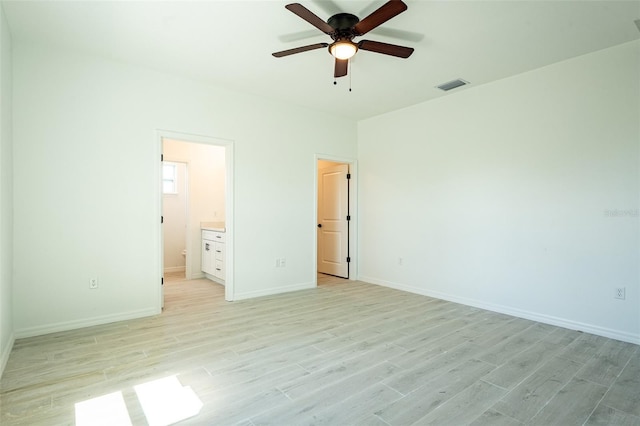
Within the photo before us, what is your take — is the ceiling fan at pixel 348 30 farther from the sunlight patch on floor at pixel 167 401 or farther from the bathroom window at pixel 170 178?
the bathroom window at pixel 170 178

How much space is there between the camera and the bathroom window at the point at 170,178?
6773 millimetres

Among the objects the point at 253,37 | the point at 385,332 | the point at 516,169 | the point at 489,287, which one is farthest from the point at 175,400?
the point at 516,169

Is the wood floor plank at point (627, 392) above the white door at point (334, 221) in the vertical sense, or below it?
below

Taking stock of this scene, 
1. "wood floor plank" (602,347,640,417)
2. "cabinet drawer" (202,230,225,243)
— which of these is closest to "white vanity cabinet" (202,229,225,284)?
"cabinet drawer" (202,230,225,243)

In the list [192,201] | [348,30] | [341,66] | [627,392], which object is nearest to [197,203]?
[192,201]

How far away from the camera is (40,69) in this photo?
126 inches

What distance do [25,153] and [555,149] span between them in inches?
212

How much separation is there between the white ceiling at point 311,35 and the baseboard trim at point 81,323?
275 centimetres

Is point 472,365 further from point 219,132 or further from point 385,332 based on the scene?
point 219,132

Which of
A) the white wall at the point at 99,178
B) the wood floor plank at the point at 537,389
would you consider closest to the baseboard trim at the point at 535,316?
the wood floor plank at the point at 537,389

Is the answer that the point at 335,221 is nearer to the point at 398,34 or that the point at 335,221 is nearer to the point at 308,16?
the point at 398,34

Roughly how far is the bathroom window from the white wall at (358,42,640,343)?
442cm

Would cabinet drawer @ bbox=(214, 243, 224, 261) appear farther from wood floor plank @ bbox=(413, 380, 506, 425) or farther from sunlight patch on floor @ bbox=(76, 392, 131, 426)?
wood floor plank @ bbox=(413, 380, 506, 425)

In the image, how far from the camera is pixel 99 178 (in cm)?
347
